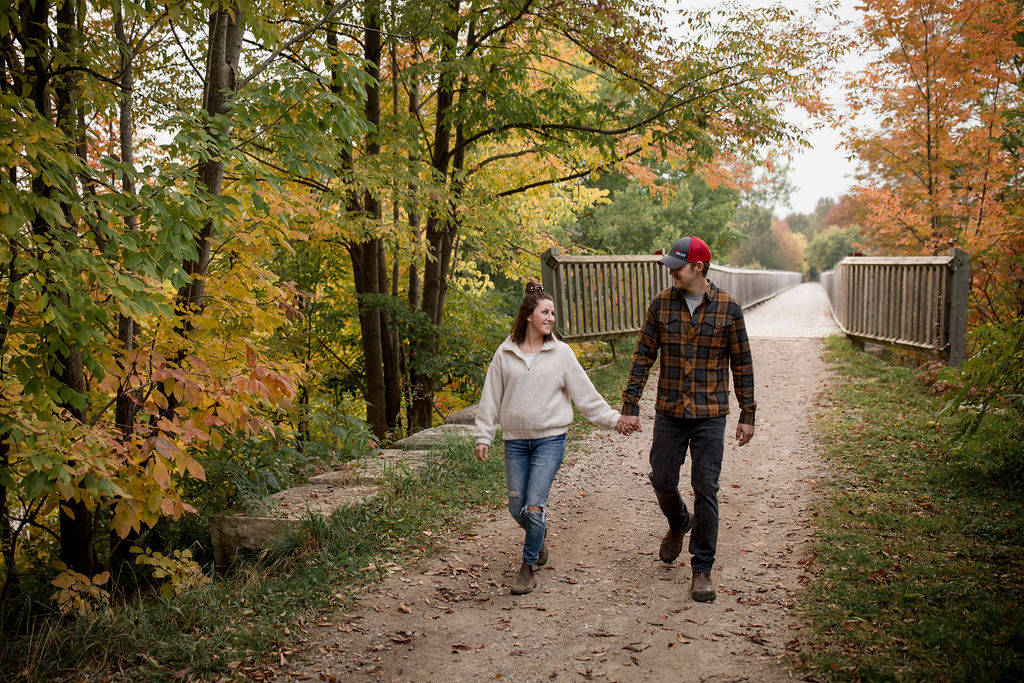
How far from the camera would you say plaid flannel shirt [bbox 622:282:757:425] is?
4.29 meters

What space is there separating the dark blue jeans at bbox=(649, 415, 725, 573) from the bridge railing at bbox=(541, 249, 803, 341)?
6.26 metres

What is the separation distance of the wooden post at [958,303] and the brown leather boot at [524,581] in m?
6.98

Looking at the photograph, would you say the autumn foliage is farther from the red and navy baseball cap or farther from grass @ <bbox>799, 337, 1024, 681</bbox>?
the red and navy baseball cap

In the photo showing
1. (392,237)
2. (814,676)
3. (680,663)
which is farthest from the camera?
(392,237)

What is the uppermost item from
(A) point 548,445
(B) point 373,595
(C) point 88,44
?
(C) point 88,44

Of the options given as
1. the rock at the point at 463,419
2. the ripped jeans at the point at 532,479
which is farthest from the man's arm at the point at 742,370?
the rock at the point at 463,419

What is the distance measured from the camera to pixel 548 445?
448 cm

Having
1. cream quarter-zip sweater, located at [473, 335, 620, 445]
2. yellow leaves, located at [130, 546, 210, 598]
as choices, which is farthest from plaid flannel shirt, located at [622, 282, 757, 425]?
yellow leaves, located at [130, 546, 210, 598]

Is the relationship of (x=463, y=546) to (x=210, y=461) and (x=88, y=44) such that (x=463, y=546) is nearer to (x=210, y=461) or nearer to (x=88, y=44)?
(x=210, y=461)

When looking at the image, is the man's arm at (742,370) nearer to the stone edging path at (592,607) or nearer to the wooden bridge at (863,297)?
the stone edging path at (592,607)

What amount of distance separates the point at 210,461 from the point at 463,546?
247cm

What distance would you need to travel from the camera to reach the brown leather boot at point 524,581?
14.8 feet

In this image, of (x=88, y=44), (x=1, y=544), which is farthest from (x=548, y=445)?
(x=88, y=44)

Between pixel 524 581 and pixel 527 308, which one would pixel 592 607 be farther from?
pixel 527 308
